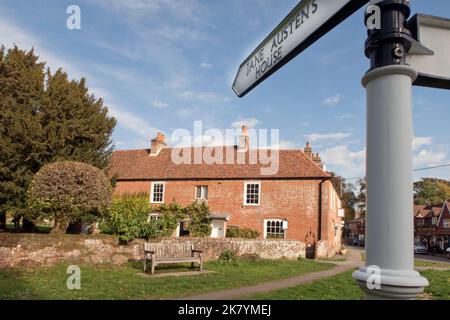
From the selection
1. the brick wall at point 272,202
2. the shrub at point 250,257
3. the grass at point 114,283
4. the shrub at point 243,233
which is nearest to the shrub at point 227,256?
the shrub at point 250,257

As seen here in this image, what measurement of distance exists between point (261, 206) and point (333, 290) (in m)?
18.1

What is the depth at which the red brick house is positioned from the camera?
2747 cm

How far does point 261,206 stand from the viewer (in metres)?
28.8

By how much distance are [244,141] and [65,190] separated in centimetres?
1858

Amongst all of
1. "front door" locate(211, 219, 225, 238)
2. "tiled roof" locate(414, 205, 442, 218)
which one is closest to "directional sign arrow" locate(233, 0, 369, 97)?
"front door" locate(211, 219, 225, 238)

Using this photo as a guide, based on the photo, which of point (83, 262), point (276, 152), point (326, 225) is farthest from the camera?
point (276, 152)

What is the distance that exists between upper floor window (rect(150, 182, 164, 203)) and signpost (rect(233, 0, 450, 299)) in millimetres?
30958

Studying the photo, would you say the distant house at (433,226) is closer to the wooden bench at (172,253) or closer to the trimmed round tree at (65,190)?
the wooden bench at (172,253)

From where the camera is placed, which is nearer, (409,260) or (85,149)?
(409,260)

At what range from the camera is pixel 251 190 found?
29484 mm

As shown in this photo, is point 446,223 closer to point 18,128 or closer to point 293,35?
point 18,128

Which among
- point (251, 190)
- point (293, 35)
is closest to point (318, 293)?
point (293, 35)
